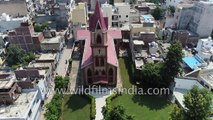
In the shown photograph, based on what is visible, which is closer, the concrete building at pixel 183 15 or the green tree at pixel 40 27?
the concrete building at pixel 183 15

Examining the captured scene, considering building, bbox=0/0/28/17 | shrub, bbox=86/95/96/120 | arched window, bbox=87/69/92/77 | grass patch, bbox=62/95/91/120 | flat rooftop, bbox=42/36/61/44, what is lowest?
grass patch, bbox=62/95/91/120

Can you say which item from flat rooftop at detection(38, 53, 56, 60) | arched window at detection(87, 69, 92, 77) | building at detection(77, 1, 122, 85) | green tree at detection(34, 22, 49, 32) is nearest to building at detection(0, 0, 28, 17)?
green tree at detection(34, 22, 49, 32)

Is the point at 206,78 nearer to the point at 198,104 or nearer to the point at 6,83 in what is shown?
the point at 198,104

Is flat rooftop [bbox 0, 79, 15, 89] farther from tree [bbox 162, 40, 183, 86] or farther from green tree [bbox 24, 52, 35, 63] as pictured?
A: tree [bbox 162, 40, 183, 86]

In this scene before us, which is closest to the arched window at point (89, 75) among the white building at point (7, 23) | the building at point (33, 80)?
the building at point (33, 80)

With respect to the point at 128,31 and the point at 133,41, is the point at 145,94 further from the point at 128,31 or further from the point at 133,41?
the point at 128,31

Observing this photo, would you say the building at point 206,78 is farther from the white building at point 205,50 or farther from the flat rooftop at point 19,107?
the flat rooftop at point 19,107

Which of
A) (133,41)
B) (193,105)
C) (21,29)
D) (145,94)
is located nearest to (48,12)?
(21,29)
